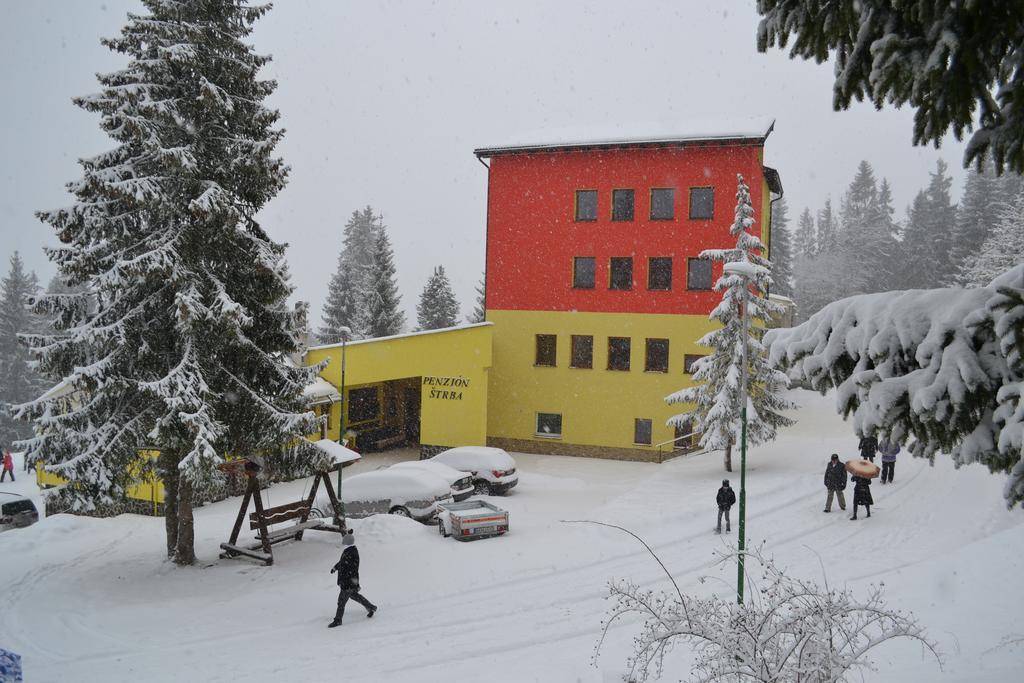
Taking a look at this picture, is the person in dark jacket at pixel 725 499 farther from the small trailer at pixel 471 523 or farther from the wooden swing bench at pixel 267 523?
the wooden swing bench at pixel 267 523

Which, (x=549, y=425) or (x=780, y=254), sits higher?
(x=780, y=254)

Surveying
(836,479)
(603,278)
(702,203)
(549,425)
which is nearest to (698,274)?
(702,203)

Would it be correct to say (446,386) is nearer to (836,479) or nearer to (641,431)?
(641,431)

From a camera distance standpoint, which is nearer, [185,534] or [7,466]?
[185,534]

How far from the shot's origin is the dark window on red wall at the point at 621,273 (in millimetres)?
32562

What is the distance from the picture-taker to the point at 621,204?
32.8 m

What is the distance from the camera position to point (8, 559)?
1659 centimetres

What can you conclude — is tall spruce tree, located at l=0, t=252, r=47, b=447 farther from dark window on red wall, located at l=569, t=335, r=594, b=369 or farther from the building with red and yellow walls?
dark window on red wall, located at l=569, t=335, r=594, b=369

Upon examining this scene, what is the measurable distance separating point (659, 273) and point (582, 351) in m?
5.11

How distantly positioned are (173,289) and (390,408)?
23866mm

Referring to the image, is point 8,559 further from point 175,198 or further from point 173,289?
point 175,198

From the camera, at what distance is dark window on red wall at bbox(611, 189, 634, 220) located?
107 ft

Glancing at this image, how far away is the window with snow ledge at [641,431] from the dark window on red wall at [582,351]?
3.42m

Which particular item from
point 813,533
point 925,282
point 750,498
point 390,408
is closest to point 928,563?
point 813,533
